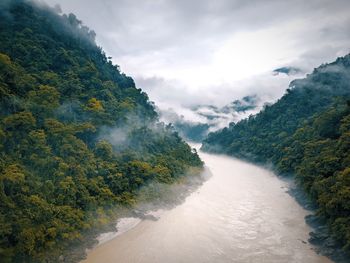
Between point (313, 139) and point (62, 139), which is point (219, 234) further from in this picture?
point (313, 139)

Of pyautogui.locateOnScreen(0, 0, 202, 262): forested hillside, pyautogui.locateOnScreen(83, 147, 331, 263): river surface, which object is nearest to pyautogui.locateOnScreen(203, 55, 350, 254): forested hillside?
pyautogui.locateOnScreen(83, 147, 331, 263): river surface

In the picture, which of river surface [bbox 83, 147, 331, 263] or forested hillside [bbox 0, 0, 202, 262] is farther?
river surface [bbox 83, 147, 331, 263]

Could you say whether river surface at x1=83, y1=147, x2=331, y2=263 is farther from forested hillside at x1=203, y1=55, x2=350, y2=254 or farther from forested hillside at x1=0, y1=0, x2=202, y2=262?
forested hillside at x1=203, y1=55, x2=350, y2=254

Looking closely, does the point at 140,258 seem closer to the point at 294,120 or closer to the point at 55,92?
the point at 55,92

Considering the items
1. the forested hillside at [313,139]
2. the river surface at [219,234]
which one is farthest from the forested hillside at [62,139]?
the forested hillside at [313,139]

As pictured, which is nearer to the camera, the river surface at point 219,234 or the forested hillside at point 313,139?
the river surface at point 219,234

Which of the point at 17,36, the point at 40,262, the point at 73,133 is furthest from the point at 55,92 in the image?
the point at 40,262

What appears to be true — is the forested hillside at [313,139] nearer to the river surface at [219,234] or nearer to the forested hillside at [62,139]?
the river surface at [219,234]
